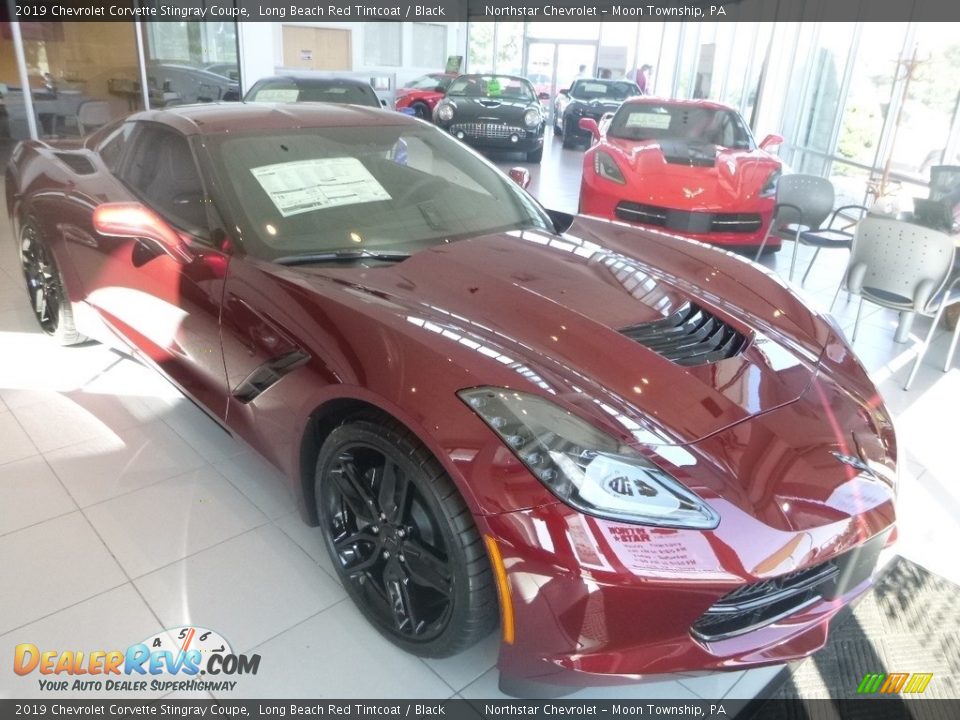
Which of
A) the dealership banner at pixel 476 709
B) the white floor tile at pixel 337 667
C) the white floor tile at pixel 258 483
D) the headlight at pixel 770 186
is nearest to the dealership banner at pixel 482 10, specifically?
the headlight at pixel 770 186

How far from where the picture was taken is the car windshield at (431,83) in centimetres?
1138

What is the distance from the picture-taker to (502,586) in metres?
1.25

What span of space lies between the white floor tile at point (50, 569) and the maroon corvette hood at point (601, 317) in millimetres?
1007

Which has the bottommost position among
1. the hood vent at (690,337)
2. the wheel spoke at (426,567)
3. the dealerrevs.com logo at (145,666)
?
the dealerrevs.com logo at (145,666)

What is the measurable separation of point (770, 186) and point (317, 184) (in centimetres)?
376

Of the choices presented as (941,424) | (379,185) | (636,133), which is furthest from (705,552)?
(636,133)

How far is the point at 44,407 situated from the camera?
261cm

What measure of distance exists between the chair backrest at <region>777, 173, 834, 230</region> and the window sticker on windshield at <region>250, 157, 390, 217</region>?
318cm

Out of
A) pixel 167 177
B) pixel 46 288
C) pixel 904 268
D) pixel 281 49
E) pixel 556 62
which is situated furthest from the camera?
pixel 556 62

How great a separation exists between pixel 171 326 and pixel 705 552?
5.51 ft

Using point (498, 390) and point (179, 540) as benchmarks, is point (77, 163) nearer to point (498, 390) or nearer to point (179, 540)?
point (179, 540)

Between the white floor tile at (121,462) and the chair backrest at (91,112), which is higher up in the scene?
the chair backrest at (91,112)

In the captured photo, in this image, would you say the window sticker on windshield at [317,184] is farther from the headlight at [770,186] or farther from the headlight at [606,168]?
the headlight at [770,186]

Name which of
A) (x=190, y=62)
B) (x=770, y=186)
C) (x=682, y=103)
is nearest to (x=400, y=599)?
(x=770, y=186)
